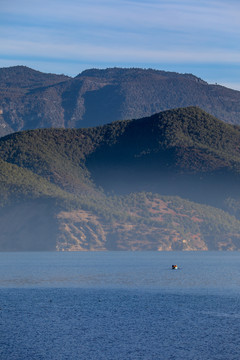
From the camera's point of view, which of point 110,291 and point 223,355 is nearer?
point 223,355

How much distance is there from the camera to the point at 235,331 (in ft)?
325

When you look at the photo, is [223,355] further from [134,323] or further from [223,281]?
[223,281]

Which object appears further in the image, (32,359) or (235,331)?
(235,331)

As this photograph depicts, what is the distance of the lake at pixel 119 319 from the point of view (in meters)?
87.1

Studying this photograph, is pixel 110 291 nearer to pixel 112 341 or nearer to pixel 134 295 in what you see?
pixel 134 295

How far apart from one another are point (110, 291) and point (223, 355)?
70.2 metres

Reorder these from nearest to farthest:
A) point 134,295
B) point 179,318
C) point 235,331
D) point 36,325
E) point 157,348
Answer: point 157,348
point 235,331
point 36,325
point 179,318
point 134,295

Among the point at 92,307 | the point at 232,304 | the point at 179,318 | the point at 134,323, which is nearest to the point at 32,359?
the point at 134,323

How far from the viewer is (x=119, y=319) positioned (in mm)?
113188

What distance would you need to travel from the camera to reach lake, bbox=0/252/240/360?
3428 inches

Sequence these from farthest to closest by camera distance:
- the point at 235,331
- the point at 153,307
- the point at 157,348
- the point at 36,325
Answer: the point at 153,307, the point at 36,325, the point at 235,331, the point at 157,348

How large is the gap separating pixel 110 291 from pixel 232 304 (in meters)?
31.9

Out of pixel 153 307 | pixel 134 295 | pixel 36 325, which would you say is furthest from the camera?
pixel 134 295

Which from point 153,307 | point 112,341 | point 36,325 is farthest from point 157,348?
point 153,307
